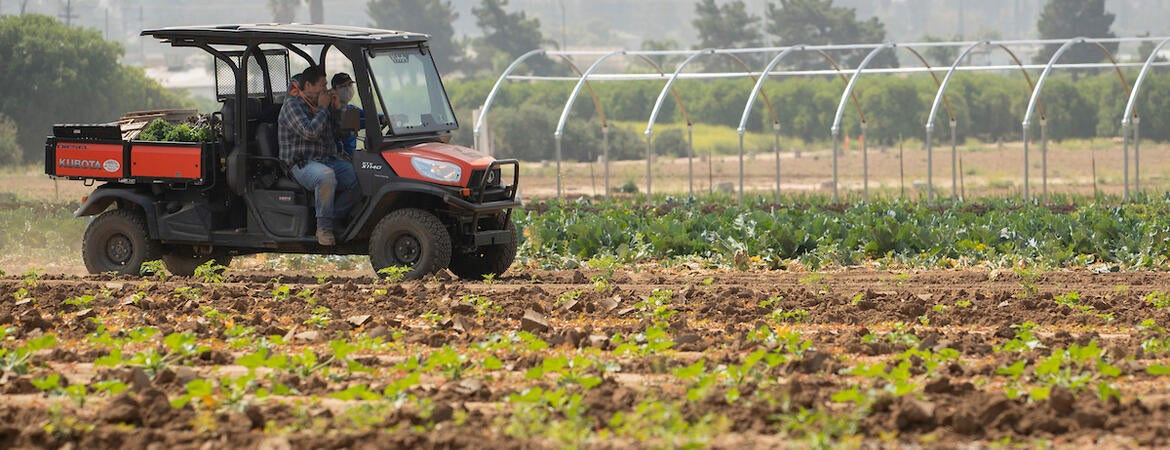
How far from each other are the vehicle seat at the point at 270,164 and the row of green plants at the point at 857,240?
10.8 ft

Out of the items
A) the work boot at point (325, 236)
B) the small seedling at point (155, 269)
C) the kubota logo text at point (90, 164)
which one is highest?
the kubota logo text at point (90, 164)

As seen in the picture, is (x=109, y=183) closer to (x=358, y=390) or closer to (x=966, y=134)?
(x=358, y=390)

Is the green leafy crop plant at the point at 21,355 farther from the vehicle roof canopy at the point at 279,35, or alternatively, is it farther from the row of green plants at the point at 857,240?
the row of green plants at the point at 857,240

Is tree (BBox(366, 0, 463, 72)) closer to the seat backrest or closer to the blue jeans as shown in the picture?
the seat backrest

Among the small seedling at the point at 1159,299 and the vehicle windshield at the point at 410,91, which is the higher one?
the vehicle windshield at the point at 410,91

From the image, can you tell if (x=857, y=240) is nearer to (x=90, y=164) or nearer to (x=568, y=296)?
(x=568, y=296)

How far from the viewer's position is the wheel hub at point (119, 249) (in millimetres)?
13055

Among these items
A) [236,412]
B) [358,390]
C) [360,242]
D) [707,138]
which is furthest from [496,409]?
[707,138]

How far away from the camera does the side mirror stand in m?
11.3

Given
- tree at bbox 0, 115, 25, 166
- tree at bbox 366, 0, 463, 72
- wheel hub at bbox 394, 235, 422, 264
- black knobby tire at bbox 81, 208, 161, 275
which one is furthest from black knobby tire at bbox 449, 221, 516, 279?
tree at bbox 366, 0, 463, 72

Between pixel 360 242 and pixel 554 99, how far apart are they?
1944 inches

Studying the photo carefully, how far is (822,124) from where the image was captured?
59.4 m

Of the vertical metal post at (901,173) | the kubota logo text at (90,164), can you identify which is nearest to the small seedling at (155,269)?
the kubota logo text at (90,164)

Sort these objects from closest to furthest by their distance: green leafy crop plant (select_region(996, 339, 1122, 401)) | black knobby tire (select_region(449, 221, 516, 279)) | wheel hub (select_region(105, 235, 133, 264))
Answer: green leafy crop plant (select_region(996, 339, 1122, 401)) → black knobby tire (select_region(449, 221, 516, 279)) → wheel hub (select_region(105, 235, 133, 264))
